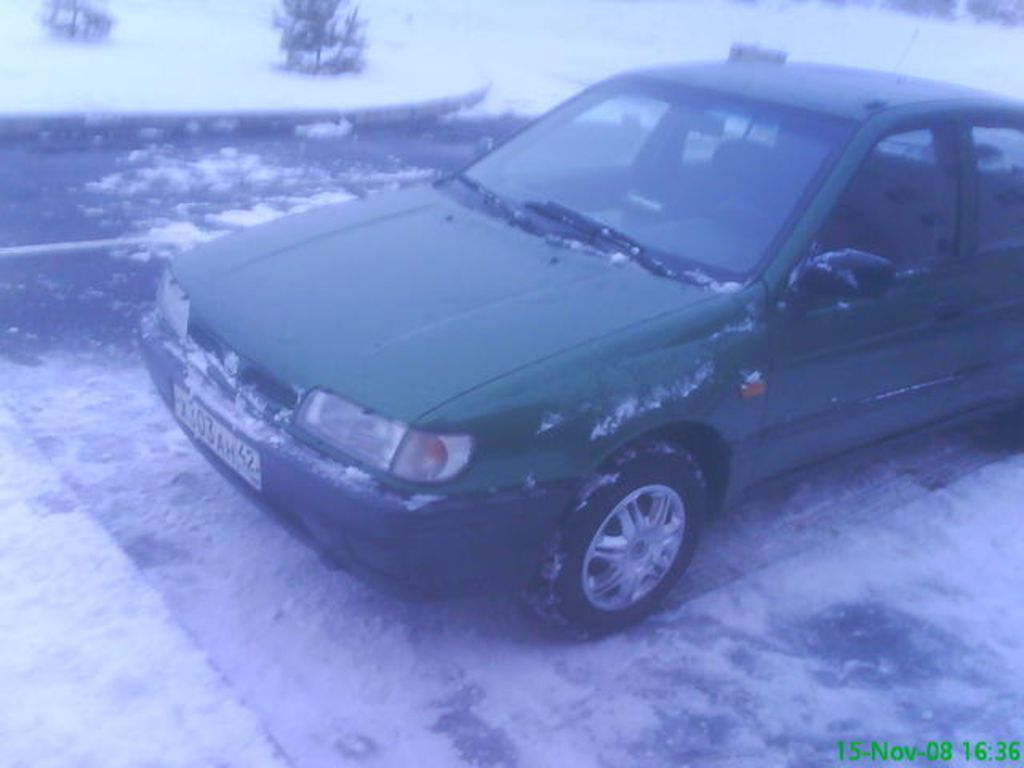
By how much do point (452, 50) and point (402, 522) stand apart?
14.5m

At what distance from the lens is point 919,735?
10.8 feet

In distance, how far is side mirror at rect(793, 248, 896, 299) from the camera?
3.54m

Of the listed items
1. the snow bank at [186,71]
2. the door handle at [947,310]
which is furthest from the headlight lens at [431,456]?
the snow bank at [186,71]

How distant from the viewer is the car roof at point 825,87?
400 centimetres

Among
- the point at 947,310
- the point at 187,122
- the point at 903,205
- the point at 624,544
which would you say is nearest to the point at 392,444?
the point at 624,544

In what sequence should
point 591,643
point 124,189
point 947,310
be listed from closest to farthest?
point 591,643
point 947,310
point 124,189

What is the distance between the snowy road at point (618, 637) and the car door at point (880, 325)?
1.19ft

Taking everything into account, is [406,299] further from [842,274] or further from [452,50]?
[452,50]

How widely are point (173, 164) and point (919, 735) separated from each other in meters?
7.02

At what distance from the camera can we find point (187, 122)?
9.70m

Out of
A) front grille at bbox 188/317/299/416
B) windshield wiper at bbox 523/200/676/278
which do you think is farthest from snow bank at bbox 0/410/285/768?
windshield wiper at bbox 523/200/676/278

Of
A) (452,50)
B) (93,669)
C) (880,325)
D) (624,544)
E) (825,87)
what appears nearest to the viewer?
(93,669)

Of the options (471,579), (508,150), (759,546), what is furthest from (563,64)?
(471,579)

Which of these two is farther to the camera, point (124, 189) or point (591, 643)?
point (124, 189)
